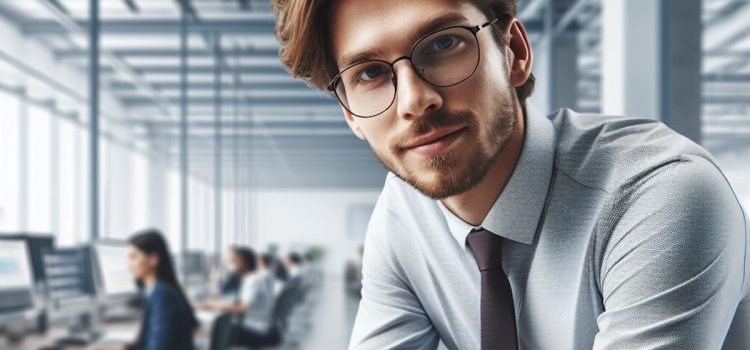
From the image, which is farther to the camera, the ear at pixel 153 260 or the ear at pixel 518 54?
the ear at pixel 153 260

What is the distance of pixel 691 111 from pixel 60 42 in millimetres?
7161

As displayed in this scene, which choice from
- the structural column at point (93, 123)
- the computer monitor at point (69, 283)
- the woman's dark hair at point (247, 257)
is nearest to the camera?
the computer monitor at point (69, 283)

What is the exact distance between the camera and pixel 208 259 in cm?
923

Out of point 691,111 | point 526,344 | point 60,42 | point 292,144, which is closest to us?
point 526,344

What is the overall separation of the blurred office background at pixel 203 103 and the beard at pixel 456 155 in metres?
0.33

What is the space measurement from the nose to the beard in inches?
0.5

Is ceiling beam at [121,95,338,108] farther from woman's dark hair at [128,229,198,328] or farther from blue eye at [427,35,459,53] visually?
blue eye at [427,35,459,53]

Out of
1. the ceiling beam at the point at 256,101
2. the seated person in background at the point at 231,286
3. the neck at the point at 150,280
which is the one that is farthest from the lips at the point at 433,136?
the ceiling beam at the point at 256,101

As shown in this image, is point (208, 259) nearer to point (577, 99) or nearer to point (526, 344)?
point (577, 99)

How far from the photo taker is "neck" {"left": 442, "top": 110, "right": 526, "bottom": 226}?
1.12 metres

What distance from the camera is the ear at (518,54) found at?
3.76ft

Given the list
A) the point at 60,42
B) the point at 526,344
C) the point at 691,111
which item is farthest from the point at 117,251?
the point at 60,42

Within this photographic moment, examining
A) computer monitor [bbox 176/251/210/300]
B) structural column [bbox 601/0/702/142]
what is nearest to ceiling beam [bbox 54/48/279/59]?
computer monitor [bbox 176/251/210/300]

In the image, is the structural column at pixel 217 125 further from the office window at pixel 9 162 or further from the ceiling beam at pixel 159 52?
the office window at pixel 9 162
